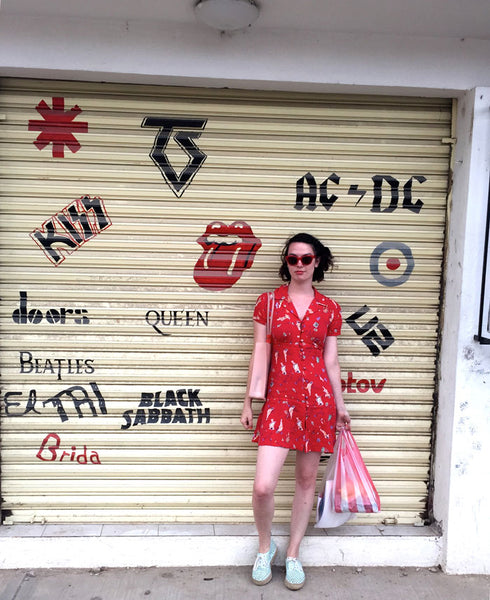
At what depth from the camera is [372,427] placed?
13.0ft

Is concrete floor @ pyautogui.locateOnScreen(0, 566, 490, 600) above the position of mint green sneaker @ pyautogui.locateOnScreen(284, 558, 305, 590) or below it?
below

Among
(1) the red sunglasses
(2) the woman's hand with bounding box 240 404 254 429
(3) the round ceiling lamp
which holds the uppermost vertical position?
(3) the round ceiling lamp

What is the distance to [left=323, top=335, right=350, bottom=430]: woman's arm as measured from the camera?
3.56m

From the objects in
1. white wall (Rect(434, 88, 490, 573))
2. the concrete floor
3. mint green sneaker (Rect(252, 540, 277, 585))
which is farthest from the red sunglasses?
the concrete floor

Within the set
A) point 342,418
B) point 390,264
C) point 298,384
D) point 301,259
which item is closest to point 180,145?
point 301,259

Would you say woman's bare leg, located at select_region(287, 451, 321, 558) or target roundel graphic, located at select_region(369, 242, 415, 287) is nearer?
woman's bare leg, located at select_region(287, 451, 321, 558)

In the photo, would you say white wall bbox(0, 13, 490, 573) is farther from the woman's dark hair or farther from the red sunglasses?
the red sunglasses

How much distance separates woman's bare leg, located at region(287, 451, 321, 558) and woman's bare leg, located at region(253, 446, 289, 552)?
0.60ft

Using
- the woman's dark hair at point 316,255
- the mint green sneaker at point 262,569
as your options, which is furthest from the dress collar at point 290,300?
the mint green sneaker at point 262,569

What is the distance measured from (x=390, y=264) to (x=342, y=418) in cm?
114

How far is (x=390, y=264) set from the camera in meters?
3.94

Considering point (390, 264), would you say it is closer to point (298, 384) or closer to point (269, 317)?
point (269, 317)

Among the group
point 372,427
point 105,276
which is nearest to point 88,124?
point 105,276

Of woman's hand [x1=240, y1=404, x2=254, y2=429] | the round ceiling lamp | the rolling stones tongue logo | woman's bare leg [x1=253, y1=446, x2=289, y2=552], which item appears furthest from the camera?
the rolling stones tongue logo
